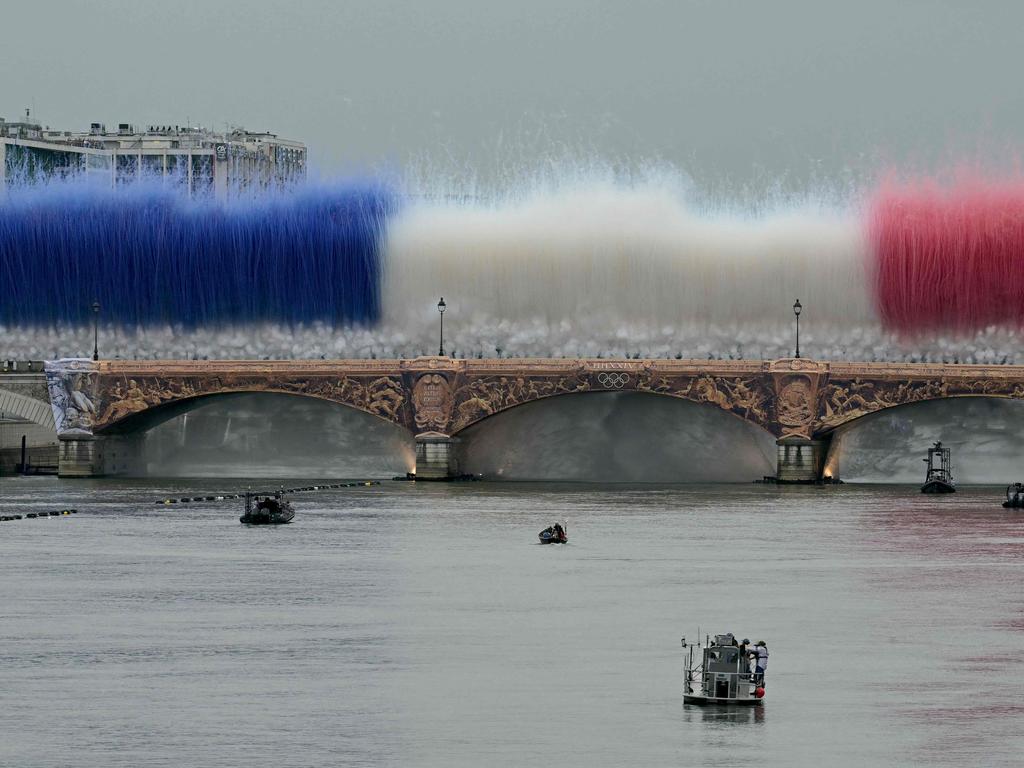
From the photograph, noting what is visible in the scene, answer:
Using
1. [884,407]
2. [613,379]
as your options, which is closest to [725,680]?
[884,407]

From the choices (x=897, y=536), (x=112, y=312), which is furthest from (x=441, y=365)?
(x=897, y=536)

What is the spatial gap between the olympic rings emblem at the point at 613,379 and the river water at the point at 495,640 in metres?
30.8

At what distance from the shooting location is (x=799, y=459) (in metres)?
122

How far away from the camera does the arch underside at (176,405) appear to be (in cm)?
12575

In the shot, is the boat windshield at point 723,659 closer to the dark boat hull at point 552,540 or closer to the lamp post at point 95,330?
the dark boat hull at point 552,540

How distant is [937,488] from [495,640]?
223 ft

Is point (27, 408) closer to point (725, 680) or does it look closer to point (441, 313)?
point (441, 313)

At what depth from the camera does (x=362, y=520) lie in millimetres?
90438

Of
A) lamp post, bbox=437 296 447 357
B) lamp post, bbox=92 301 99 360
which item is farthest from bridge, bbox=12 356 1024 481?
lamp post, bbox=92 301 99 360

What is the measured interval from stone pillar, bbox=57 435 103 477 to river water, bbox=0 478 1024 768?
39.5m

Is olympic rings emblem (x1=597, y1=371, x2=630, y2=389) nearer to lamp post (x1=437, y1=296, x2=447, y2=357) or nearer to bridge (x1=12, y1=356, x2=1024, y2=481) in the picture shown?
bridge (x1=12, y1=356, x2=1024, y2=481)

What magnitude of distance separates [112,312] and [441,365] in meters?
22.1

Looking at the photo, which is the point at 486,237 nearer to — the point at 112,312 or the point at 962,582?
the point at 112,312

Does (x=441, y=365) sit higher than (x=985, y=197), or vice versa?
(x=985, y=197)
